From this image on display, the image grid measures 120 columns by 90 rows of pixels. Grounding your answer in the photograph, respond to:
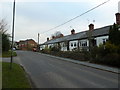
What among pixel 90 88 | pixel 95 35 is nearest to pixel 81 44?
pixel 95 35

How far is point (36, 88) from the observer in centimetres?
873

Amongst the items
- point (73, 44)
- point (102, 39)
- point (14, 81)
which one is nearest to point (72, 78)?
point (14, 81)

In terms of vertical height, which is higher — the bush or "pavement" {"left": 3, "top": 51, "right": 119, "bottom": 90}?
the bush

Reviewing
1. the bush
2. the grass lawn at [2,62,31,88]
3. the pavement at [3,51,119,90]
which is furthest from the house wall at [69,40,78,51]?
the grass lawn at [2,62,31,88]

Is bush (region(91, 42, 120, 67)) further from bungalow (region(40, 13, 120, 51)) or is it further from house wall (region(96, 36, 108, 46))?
house wall (region(96, 36, 108, 46))

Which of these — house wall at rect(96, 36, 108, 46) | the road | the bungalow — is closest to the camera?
the road

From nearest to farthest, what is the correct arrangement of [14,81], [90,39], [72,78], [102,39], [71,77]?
[14,81] < [72,78] < [71,77] < [102,39] < [90,39]

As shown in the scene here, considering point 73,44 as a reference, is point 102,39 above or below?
above

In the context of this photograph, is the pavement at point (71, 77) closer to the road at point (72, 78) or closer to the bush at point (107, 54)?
the road at point (72, 78)

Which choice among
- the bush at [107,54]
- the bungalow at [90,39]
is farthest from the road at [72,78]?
the bungalow at [90,39]

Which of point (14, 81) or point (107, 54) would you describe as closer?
point (14, 81)

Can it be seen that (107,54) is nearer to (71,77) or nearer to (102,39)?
(71,77)

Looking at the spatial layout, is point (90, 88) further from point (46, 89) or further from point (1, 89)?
point (1, 89)

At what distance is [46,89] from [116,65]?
12.9m
